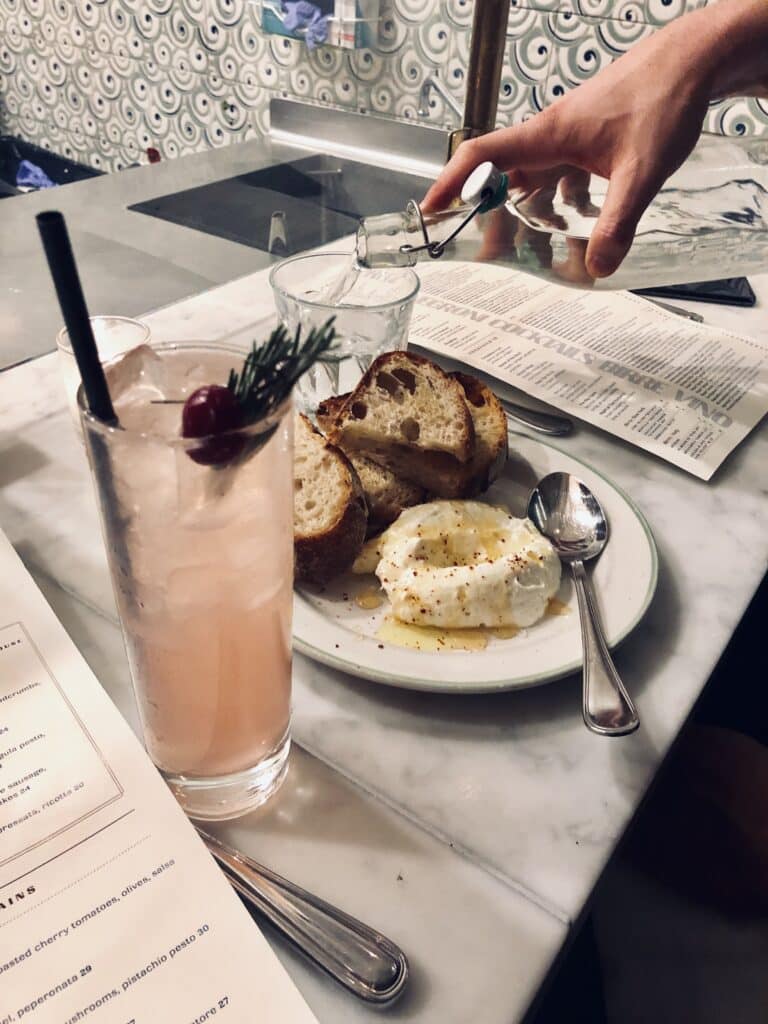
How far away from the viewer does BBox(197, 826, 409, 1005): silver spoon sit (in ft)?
1.16

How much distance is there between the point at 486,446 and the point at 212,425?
1.24ft

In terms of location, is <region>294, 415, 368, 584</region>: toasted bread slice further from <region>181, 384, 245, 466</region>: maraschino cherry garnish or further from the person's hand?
the person's hand

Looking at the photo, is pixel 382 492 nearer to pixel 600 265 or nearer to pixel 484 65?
pixel 600 265

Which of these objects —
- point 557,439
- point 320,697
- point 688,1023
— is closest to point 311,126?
point 557,439

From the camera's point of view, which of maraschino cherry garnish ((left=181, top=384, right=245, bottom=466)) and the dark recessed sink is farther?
the dark recessed sink

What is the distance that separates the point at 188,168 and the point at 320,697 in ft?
5.03

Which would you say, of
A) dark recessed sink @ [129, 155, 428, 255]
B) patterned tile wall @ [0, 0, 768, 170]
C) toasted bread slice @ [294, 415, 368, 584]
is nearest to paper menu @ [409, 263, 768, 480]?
toasted bread slice @ [294, 415, 368, 584]

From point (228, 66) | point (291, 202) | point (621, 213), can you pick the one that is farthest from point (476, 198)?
point (228, 66)

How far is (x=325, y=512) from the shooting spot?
1.86 ft

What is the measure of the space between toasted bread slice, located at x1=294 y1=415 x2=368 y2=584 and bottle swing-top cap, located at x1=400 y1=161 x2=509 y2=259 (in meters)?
0.30

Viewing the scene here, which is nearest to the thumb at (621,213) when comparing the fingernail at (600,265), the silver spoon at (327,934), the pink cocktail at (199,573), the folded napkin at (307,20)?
the fingernail at (600,265)

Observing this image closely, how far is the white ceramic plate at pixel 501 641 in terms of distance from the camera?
48 cm

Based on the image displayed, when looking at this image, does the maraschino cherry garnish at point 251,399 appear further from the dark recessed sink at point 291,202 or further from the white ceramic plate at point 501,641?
the dark recessed sink at point 291,202

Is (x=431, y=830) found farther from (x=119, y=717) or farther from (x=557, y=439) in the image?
(x=557, y=439)
